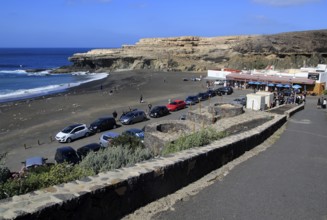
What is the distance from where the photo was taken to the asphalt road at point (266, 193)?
6.07 meters

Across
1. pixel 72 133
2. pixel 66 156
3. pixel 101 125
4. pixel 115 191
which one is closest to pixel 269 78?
pixel 101 125

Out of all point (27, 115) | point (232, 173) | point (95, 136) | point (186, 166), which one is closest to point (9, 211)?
point (186, 166)

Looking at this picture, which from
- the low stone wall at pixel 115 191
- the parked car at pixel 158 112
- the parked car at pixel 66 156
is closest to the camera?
the low stone wall at pixel 115 191

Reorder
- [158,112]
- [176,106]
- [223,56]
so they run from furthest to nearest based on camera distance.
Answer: [223,56]
[176,106]
[158,112]

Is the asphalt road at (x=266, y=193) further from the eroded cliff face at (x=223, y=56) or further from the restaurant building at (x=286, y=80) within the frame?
the eroded cliff face at (x=223, y=56)

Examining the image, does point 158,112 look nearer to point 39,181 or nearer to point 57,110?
point 57,110

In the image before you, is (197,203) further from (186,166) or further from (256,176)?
Result: (256,176)

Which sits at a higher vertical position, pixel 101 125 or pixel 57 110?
pixel 101 125

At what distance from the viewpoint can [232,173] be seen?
27.3 feet

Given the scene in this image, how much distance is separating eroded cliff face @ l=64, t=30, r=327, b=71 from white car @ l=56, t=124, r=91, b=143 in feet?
252

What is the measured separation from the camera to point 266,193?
711 cm

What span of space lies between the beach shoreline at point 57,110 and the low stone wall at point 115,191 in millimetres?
16406

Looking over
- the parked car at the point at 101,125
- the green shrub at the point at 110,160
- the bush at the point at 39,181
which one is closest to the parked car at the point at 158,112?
the parked car at the point at 101,125

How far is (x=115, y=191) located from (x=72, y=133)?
23.0 metres
